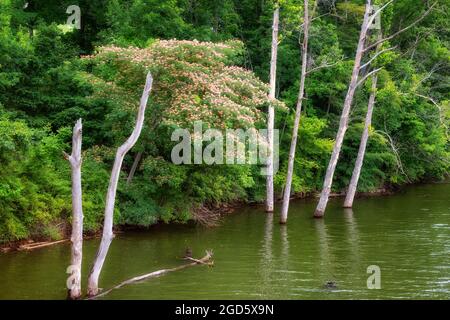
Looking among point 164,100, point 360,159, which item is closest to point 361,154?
point 360,159

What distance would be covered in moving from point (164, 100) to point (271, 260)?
6903 millimetres

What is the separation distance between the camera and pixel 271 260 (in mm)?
16641

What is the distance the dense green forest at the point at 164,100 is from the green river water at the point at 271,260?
163 cm

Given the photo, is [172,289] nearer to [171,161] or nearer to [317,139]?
[171,161]

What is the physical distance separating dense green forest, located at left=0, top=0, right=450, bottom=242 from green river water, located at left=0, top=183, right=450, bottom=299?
163 centimetres

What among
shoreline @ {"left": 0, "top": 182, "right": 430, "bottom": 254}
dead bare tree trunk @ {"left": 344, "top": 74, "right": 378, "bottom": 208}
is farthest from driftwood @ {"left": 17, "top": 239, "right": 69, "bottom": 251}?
dead bare tree trunk @ {"left": 344, "top": 74, "right": 378, "bottom": 208}

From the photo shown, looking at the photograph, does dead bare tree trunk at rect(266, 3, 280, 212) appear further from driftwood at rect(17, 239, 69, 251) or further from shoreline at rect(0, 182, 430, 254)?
driftwood at rect(17, 239, 69, 251)

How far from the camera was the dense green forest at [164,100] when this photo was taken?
18766 mm

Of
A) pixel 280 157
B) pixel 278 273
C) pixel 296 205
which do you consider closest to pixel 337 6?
pixel 280 157

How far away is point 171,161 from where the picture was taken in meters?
21.2

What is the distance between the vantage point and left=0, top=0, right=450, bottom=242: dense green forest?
18.8 meters

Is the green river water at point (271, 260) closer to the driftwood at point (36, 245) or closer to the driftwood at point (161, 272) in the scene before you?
the driftwood at point (161, 272)

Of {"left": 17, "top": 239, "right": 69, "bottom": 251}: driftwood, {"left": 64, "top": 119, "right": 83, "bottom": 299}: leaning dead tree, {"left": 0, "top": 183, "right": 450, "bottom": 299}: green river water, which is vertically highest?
{"left": 64, "top": 119, "right": 83, "bottom": 299}: leaning dead tree

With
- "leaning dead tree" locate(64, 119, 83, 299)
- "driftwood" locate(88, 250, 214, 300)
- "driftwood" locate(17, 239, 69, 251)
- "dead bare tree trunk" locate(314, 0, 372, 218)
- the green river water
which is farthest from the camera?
"dead bare tree trunk" locate(314, 0, 372, 218)
